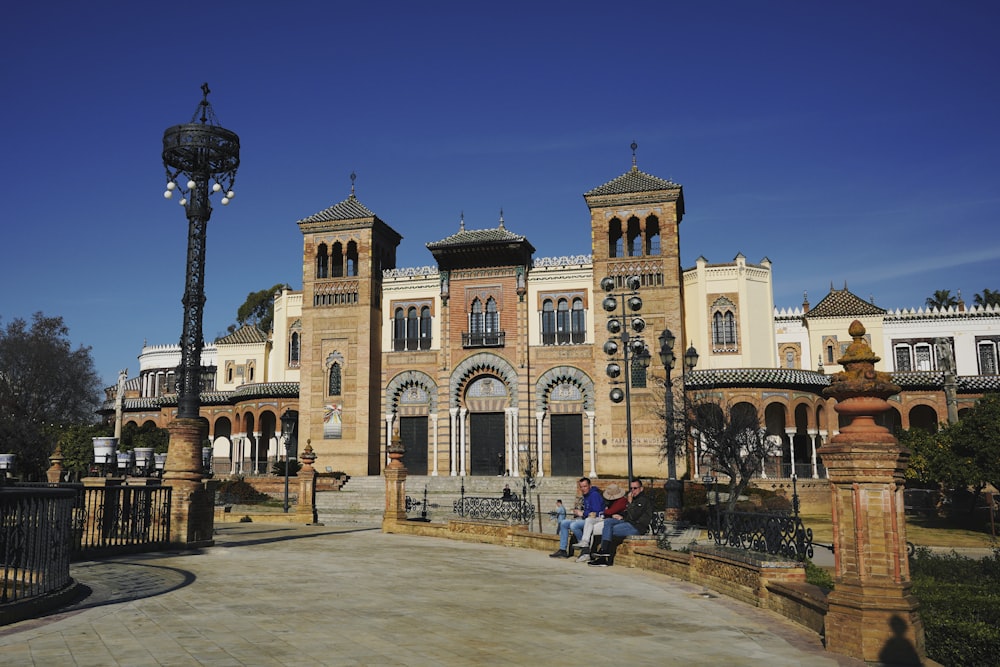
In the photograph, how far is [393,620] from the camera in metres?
8.39

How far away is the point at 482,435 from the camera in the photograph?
4016 centimetres

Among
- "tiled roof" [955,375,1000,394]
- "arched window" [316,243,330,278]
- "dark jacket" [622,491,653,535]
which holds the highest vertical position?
"arched window" [316,243,330,278]

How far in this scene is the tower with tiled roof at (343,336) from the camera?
40.5 meters

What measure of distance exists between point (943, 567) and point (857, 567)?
3236 mm

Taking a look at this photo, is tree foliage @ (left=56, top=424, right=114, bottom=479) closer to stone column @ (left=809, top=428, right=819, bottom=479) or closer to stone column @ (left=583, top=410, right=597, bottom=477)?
stone column @ (left=583, top=410, right=597, bottom=477)

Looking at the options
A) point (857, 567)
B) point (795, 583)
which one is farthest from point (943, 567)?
point (857, 567)

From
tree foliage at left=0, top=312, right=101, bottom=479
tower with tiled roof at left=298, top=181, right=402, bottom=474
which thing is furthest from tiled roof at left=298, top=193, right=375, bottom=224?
tree foliage at left=0, top=312, right=101, bottom=479

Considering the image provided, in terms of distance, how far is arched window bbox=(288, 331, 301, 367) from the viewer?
47594mm

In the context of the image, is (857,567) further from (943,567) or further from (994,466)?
(994,466)

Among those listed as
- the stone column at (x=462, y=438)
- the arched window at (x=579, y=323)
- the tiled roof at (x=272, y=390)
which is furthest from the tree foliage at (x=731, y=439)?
the tiled roof at (x=272, y=390)

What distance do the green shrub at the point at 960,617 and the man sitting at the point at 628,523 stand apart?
5.80 m

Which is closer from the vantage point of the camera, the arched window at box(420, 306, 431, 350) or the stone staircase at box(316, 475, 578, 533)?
the stone staircase at box(316, 475, 578, 533)

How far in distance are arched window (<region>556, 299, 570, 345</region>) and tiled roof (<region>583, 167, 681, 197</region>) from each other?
5.49m

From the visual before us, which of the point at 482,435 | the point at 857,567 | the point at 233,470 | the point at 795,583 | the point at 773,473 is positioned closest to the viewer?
the point at 857,567
